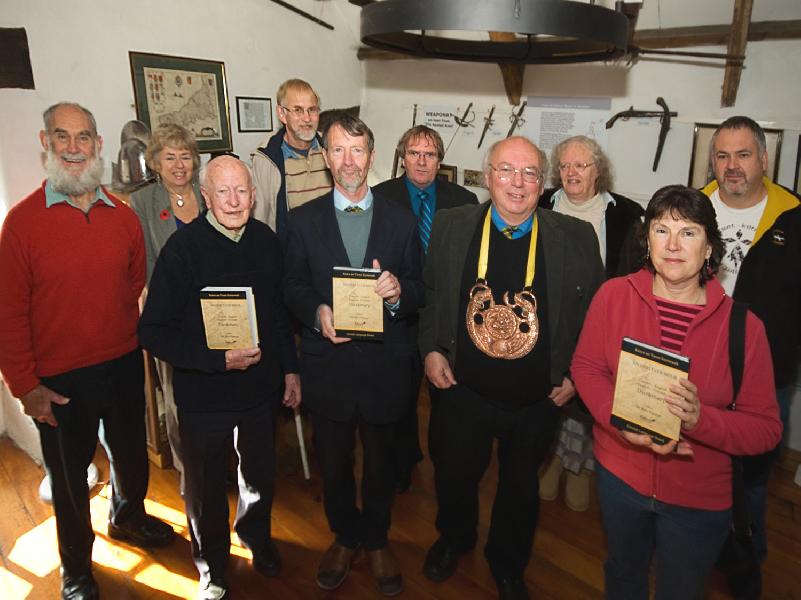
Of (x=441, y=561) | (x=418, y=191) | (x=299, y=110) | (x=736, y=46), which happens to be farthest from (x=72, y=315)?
(x=736, y=46)

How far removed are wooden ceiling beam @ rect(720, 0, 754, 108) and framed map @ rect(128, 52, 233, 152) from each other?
347cm

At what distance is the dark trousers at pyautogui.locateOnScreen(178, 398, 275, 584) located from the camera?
215 cm

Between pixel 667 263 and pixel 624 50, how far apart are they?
61cm

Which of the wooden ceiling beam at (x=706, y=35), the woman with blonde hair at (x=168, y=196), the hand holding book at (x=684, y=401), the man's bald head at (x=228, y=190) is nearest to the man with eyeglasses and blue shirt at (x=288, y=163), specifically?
the woman with blonde hair at (x=168, y=196)

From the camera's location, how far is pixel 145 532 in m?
2.71

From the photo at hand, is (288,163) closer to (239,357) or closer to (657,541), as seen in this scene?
(239,357)

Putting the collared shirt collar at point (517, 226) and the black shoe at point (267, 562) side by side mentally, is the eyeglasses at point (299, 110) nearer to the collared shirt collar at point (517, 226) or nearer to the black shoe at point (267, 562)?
the collared shirt collar at point (517, 226)

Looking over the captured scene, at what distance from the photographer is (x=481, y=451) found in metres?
2.26

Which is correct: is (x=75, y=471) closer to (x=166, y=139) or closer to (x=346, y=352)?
(x=346, y=352)

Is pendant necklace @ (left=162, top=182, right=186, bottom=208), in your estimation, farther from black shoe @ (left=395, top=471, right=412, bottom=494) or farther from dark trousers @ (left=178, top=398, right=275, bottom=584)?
black shoe @ (left=395, top=471, right=412, bottom=494)

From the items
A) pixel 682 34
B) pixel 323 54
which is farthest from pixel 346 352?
pixel 323 54

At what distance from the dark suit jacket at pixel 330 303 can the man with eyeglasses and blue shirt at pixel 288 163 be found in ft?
2.37

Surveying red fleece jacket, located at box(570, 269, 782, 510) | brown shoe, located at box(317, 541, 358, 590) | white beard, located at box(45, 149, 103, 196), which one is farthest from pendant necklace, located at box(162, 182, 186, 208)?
red fleece jacket, located at box(570, 269, 782, 510)

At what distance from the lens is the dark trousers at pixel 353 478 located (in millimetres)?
2248
